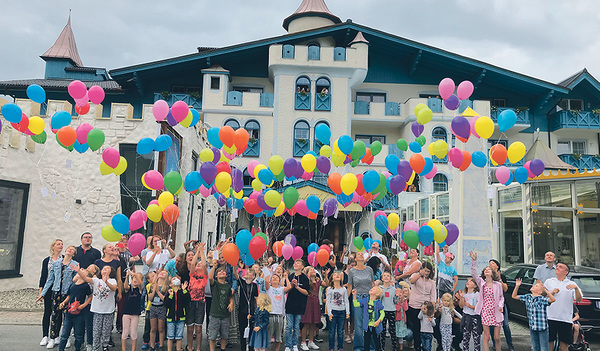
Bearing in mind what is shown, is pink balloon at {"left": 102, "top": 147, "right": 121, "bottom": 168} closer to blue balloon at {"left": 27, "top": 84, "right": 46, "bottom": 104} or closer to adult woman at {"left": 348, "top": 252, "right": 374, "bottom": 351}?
blue balloon at {"left": 27, "top": 84, "right": 46, "bottom": 104}

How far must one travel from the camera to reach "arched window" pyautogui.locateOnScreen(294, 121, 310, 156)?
809 inches

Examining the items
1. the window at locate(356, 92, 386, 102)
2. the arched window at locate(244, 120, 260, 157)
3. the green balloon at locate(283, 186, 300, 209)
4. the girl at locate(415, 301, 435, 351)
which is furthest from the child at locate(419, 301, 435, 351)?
the window at locate(356, 92, 386, 102)

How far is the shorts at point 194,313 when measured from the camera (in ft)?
21.0

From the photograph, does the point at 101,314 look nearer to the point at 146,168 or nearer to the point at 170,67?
the point at 146,168

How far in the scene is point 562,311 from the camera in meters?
6.04

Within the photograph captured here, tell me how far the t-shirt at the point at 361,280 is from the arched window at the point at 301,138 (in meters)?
13.8

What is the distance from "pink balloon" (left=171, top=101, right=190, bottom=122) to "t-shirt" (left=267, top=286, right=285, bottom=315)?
4.13 metres

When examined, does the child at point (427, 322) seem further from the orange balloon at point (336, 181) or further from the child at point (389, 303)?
the orange balloon at point (336, 181)

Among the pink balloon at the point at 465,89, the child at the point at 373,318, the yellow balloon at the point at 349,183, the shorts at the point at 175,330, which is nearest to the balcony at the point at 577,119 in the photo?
the pink balloon at the point at 465,89

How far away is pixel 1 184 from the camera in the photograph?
10906 millimetres

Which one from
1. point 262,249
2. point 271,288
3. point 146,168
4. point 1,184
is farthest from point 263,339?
point 1,184

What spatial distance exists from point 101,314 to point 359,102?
17.5 meters

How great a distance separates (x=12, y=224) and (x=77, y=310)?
6907 millimetres

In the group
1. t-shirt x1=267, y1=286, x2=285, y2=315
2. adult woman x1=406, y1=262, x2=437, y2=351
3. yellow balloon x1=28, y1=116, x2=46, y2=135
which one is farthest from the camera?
yellow balloon x1=28, y1=116, x2=46, y2=135
